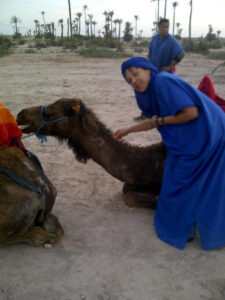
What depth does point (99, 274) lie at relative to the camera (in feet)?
9.05

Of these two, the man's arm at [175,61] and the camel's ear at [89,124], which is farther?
the man's arm at [175,61]

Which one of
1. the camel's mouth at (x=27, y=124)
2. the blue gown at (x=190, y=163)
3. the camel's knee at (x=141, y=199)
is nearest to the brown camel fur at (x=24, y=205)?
the camel's mouth at (x=27, y=124)

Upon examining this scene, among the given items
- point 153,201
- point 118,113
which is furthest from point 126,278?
point 118,113

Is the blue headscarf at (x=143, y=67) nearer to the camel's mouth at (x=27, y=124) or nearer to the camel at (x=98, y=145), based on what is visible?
the camel at (x=98, y=145)

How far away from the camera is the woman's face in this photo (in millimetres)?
2924

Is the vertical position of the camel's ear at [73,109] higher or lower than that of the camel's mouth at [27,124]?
higher

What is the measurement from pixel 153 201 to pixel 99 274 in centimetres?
128

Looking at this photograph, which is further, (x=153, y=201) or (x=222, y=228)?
(x=153, y=201)

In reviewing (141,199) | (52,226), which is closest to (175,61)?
(141,199)

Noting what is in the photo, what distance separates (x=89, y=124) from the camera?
11.5 feet

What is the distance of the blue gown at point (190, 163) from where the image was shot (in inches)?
108

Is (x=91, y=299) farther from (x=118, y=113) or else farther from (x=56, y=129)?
(x=118, y=113)

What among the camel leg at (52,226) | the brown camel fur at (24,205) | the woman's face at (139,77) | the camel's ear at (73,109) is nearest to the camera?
the brown camel fur at (24,205)

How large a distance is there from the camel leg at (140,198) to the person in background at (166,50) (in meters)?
3.77
